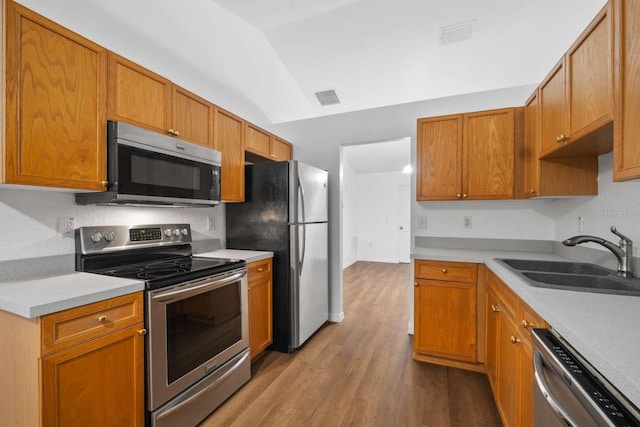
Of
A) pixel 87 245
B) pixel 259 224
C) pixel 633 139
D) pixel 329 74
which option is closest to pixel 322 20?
pixel 329 74

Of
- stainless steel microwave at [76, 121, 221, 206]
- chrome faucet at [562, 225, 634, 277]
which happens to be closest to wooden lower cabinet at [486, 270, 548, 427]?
chrome faucet at [562, 225, 634, 277]

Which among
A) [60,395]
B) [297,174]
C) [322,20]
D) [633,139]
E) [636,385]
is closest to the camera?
[636,385]

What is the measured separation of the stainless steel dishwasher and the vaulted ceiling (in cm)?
222

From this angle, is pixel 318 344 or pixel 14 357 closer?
pixel 14 357

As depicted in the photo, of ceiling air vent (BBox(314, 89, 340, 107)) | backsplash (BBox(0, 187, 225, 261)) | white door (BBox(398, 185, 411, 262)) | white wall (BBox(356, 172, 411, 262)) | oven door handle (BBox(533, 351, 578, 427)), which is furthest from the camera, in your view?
white wall (BBox(356, 172, 411, 262))

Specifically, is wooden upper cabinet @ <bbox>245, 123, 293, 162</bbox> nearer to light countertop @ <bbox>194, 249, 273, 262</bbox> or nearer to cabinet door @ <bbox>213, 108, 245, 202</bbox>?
cabinet door @ <bbox>213, 108, 245, 202</bbox>

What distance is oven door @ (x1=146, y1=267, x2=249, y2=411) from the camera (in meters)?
1.47

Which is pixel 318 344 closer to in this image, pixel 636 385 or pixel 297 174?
pixel 297 174

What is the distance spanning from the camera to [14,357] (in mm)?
1177

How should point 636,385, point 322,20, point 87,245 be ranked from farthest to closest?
1. point 322,20
2. point 87,245
3. point 636,385

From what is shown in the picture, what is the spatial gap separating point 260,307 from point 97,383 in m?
1.26

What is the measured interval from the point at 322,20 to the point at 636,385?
257 cm

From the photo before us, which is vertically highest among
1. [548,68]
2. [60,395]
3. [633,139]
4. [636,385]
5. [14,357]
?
[548,68]

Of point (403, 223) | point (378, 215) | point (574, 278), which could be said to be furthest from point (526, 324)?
point (378, 215)
